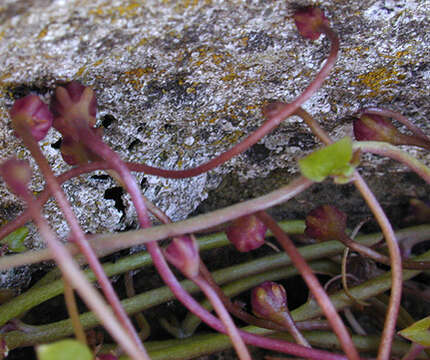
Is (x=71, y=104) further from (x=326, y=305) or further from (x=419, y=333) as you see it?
(x=419, y=333)

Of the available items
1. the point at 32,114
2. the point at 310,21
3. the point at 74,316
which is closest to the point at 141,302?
the point at 74,316

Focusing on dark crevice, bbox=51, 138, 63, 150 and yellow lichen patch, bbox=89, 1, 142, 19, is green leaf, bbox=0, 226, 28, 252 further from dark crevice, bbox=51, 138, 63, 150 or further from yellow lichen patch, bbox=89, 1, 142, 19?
yellow lichen patch, bbox=89, 1, 142, 19

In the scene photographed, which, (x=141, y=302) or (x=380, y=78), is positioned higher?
(x=380, y=78)

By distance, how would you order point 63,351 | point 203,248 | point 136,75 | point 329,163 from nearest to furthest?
1. point 63,351
2. point 329,163
3. point 136,75
4. point 203,248

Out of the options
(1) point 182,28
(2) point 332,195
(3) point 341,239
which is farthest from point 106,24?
(2) point 332,195

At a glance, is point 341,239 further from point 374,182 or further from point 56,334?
point 56,334

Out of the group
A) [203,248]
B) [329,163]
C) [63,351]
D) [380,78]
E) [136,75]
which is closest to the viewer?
[63,351]
